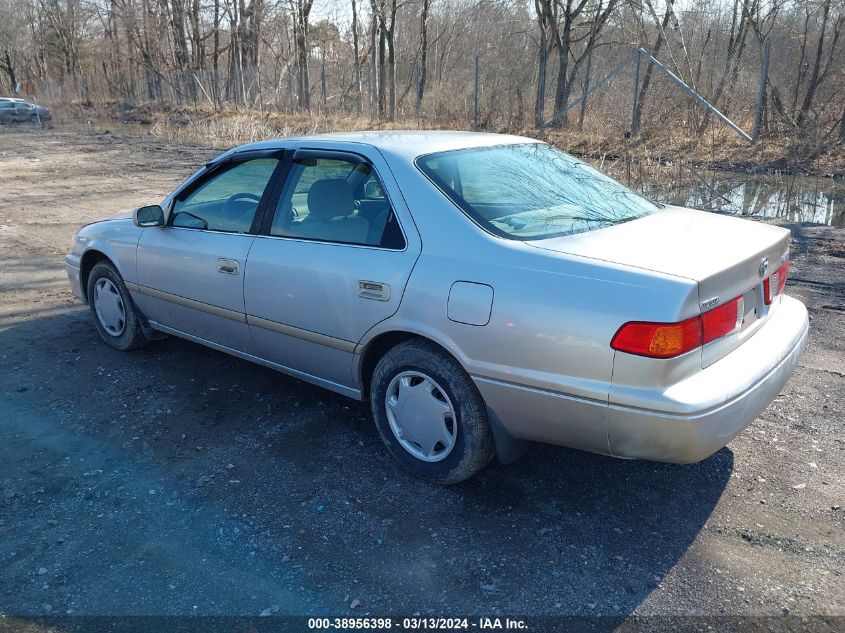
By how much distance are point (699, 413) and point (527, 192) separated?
4.77 feet

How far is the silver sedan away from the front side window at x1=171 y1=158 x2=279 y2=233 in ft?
0.05

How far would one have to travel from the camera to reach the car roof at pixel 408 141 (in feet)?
11.7

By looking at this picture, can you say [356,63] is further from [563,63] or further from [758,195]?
[758,195]

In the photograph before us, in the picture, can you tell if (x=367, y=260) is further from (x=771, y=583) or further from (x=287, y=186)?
(x=771, y=583)

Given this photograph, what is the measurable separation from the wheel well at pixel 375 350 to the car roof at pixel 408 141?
2.97 feet

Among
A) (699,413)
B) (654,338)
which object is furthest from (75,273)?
(699,413)

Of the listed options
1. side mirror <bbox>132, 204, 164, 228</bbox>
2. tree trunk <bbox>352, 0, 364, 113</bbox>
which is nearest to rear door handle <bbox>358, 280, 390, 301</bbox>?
side mirror <bbox>132, 204, 164, 228</bbox>

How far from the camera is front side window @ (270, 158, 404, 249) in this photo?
11.2ft

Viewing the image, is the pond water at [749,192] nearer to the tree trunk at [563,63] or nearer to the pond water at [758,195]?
the pond water at [758,195]

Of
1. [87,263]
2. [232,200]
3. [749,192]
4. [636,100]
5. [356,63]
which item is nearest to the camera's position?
[232,200]

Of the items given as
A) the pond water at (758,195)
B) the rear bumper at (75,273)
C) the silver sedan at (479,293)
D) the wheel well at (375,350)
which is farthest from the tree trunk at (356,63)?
the wheel well at (375,350)

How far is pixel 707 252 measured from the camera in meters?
2.89

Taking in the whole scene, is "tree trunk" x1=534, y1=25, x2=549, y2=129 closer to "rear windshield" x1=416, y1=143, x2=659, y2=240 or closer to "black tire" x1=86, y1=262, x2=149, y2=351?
"black tire" x1=86, y1=262, x2=149, y2=351

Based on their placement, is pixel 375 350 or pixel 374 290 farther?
pixel 375 350
